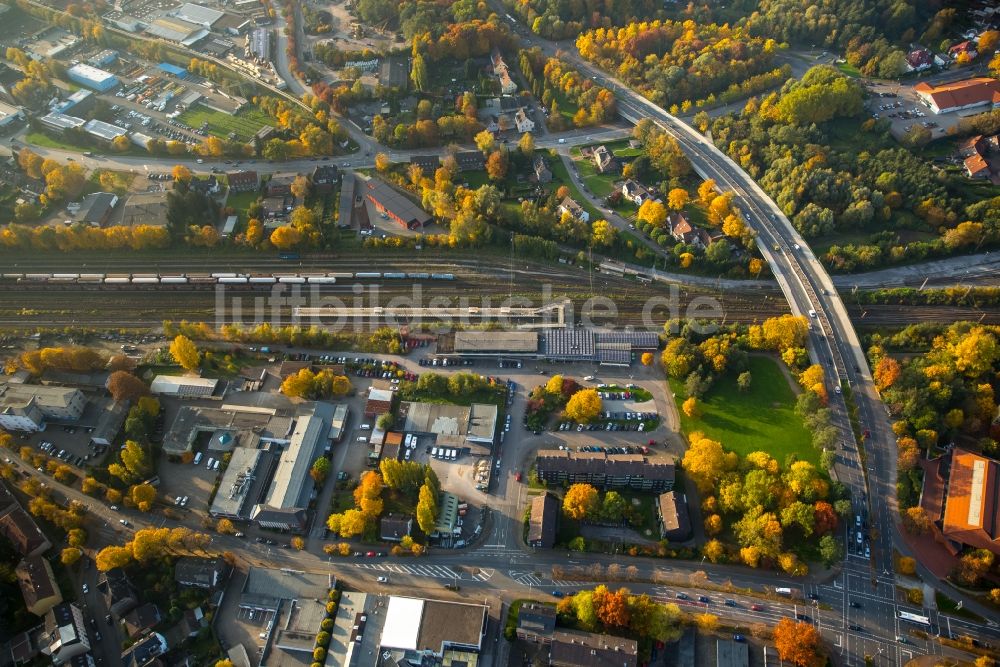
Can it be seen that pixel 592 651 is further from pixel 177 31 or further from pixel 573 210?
pixel 177 31

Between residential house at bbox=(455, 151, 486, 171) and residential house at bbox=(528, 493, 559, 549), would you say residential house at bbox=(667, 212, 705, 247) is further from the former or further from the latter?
residential house at bbox=(528, 493, 559, 549)

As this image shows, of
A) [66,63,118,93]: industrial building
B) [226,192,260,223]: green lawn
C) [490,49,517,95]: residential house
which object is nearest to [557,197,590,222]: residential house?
[490,49,517,95]: residential house

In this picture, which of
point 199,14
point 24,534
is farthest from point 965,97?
point 199,14

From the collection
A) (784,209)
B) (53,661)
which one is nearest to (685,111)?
(784,209)

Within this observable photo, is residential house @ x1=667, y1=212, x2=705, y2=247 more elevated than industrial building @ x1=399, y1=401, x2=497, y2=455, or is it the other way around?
residential house @ x1=667, y1=212, x2=705, y2=247

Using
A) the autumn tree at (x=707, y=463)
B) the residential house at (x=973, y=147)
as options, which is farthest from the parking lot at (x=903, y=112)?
the autumn tree at (x=707, y=463)

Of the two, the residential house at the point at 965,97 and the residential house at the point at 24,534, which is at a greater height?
the residential house at the point at 965,97

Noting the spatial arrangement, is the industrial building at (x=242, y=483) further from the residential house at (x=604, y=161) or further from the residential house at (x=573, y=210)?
the residential house at (x=604, y=161)
